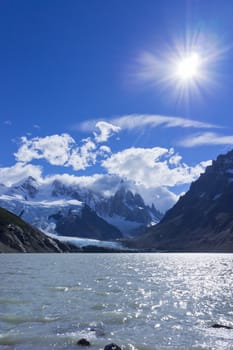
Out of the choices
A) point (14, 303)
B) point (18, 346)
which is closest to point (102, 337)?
point (18, 346)

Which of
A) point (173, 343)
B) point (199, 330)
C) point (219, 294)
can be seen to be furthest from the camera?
point (219, 294)

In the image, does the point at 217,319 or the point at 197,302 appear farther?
the point at 197,302

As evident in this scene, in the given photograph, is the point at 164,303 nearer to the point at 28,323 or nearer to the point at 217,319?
the point at 217,319

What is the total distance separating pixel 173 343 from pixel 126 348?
3975 mm

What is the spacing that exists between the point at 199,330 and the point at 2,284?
41052mm

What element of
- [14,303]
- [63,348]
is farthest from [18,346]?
[14,303]

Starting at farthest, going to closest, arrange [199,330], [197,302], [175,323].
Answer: [197,302] < [175,323] < [199,330]

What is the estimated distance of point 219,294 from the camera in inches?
2373

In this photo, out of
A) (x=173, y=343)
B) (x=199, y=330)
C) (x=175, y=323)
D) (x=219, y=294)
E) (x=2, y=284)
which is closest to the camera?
(x=173, y=343)

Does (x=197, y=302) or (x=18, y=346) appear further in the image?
(x=197, y=302)

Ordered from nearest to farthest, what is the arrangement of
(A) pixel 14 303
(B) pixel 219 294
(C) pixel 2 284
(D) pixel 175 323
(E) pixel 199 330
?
(E) pixel 199 330
(D) pixel 175 323
(A) pixel 14 303
(B) pixel 219 294
(C) pixel 2 284

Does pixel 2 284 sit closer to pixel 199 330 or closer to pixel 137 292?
pixel 137 292

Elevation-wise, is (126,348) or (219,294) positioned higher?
→ (219,294)

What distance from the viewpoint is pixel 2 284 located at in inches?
2692
